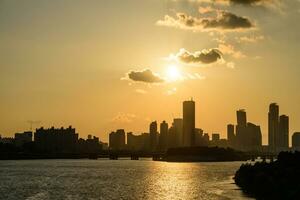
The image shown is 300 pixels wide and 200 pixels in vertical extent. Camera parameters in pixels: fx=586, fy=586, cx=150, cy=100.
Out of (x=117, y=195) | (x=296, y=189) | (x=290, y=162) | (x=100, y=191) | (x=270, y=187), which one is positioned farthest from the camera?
(x=290, y=162)

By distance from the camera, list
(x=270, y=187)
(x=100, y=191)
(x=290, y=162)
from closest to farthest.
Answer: (x=270, y=187) < (x=100, y=191) < (x=290, y=162)

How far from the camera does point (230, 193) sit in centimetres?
10662

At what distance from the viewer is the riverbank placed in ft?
280

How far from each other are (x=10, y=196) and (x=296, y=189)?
49216mm

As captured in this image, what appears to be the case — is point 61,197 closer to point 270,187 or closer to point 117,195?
point 117,195

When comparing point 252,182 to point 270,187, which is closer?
point 270,187

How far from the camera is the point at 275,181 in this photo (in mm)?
95875

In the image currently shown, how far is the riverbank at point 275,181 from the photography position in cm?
8522

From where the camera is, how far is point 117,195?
104250mm

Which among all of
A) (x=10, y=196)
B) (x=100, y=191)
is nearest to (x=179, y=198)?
(x=100, y=191)

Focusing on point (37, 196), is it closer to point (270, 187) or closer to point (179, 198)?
point (179, 198)

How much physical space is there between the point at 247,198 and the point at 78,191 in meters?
34.7

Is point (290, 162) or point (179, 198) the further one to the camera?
point (290, 162)

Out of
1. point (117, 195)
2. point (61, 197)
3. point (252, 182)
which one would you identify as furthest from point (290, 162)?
point (61, 197)
